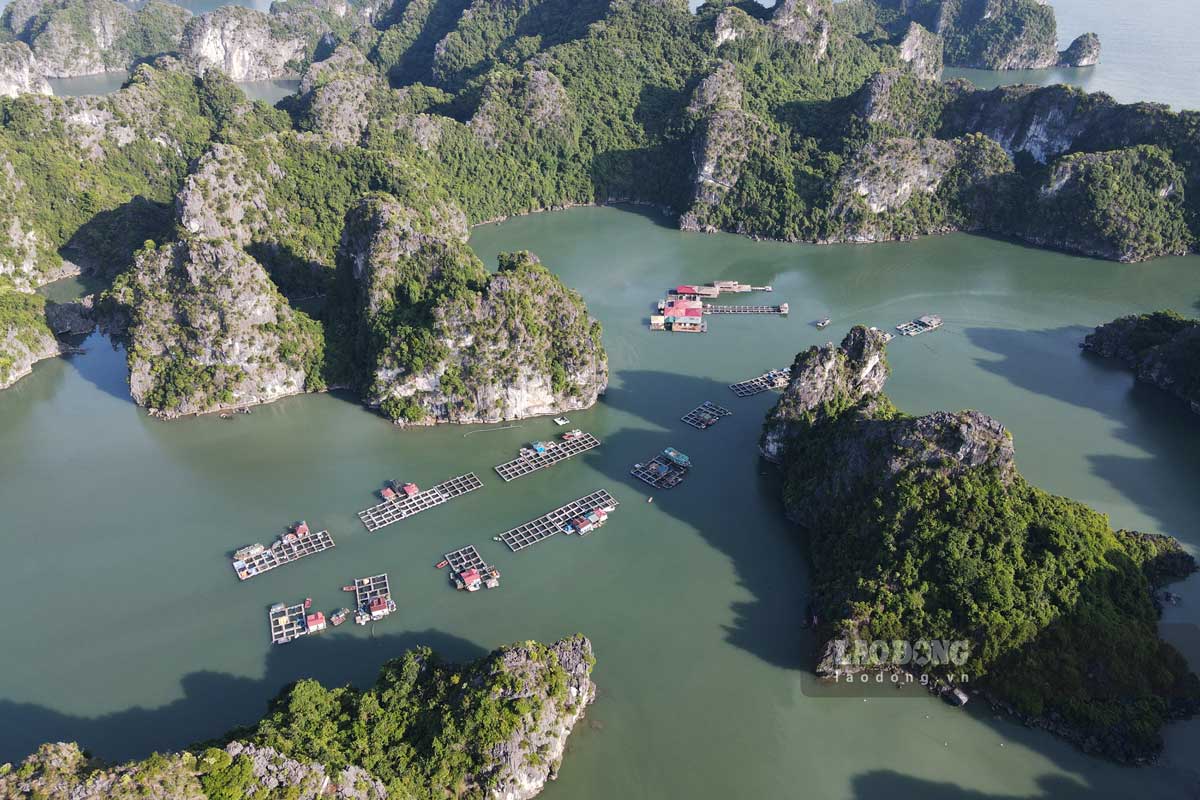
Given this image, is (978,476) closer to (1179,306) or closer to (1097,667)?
(1097,667)

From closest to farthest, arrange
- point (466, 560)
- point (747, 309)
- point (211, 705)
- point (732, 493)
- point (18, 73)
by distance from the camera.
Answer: point (211, 705)
point (466, 560)
point (732, 493)
point (747, 309)
point (18, 73)

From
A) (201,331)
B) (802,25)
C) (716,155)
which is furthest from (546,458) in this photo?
(802,25)

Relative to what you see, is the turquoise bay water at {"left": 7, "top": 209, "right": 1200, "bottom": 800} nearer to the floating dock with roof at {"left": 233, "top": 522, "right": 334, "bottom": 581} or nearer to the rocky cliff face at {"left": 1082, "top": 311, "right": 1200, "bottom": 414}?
the floating dock with roof at {"left": 233, "top": 522, "right": 334, "bottom": 581}

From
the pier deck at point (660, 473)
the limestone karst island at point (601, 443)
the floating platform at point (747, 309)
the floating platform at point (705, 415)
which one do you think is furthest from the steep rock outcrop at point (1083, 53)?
the pier deck at point (660, 473)

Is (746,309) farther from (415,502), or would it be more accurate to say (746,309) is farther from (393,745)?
(393,745)

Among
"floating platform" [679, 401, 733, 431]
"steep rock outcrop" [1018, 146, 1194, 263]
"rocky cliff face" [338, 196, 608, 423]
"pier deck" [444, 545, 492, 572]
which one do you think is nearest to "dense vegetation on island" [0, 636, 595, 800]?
"pier deck" [444, 545, 492, 572]
